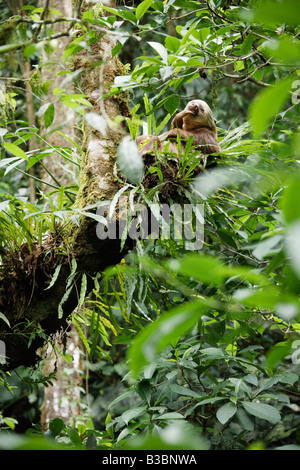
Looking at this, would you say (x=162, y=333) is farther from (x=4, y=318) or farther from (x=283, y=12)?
(x=4, y=318)

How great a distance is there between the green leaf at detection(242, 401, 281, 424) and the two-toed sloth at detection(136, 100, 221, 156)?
794 millimetres

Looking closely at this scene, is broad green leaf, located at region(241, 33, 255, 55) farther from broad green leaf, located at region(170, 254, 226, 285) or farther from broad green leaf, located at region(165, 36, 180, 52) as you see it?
broad green leaf, located at region(170, 254, 226, 285)

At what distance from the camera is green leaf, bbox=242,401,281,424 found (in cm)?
122

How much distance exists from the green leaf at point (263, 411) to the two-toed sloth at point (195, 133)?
79 centimetres

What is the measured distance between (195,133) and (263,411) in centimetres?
90

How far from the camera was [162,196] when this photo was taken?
4.53 ft

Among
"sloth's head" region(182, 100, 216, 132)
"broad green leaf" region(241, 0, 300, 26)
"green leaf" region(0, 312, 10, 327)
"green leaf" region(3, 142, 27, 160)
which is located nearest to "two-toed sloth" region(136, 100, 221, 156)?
"sloth's head" region(182, 100, 216, 132)

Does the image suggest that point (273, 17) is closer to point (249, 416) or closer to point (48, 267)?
point (48, 267)

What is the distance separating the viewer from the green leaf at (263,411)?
4.01 feet

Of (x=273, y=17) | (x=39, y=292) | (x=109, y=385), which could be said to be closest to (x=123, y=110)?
(x=39, y=292)

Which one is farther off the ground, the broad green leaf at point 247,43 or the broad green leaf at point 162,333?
the broad green leaf at point 162,333

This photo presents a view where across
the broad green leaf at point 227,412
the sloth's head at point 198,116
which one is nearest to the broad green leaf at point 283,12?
the broad green leaf at point 227,412

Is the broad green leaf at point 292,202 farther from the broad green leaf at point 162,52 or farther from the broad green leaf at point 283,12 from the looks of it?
the broad green leaf at point 162,52
